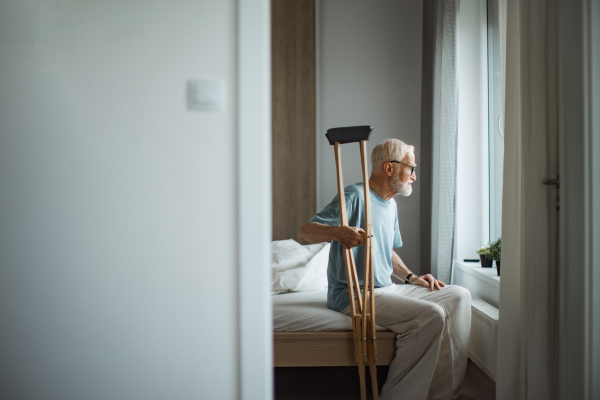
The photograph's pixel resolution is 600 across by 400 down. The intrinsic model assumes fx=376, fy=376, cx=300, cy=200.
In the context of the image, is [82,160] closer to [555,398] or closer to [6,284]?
[6,284]

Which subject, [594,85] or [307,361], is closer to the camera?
[594,85]

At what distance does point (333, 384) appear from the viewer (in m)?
2.06

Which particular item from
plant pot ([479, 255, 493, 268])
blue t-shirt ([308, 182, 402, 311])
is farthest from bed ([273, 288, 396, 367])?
plant pot ([479, 255, 493, 268])

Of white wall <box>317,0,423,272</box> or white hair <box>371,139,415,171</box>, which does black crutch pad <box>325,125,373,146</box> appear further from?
white wall <box>317,0,423,272</box>

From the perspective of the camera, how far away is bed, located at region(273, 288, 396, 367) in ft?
5.77

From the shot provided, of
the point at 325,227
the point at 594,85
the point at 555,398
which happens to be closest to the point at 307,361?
the point at 325,227

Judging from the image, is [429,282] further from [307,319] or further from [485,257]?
[307,319]

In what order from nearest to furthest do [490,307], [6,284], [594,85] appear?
[6,284] < [594,85] < [490,307]

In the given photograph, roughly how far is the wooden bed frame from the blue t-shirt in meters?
0.16

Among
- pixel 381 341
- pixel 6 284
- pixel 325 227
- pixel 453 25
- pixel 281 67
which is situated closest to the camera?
pixel 6 284

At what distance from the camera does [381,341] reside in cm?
176

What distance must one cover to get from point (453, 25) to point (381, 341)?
6.47ft

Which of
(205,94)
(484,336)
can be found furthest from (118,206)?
(484,336)

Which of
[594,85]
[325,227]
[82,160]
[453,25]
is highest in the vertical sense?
[453,25]
